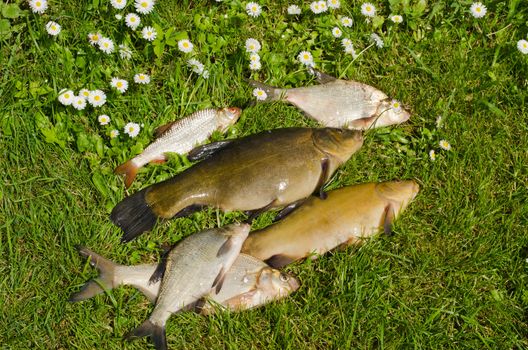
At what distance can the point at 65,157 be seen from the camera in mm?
4270

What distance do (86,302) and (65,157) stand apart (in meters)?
0.94

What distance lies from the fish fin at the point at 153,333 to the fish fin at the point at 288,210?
939 mm

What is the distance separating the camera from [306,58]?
4.79 metres

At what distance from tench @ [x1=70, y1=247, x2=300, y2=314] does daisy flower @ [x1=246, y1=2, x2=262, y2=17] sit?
1.88 meters

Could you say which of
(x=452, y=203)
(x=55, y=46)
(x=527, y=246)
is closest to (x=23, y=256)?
(x=55, y=46)

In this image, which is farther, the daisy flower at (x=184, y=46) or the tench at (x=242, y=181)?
the daisy flower at (x=184, y=46)

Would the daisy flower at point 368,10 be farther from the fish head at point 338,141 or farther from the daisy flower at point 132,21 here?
the daisy flower at point 132,21

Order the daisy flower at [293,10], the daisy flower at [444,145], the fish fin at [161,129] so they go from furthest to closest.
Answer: the daisy flower at [293,10], the daisy flower at [444,145], the fish fin at [161,129]

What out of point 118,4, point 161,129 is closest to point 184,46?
point 118,4

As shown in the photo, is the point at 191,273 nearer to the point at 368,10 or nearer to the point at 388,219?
the point at 388,219

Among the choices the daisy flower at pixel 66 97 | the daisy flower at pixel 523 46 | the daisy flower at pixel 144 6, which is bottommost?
the daisy flower at pixel 523 46

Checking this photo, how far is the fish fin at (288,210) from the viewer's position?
412 cm

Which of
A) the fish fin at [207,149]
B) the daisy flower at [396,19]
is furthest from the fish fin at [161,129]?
the daisy flower at [396,19]

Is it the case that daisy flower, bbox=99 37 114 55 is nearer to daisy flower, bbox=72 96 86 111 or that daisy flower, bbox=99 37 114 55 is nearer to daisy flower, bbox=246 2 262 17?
daisy flower, bbox=72 96 86 111
